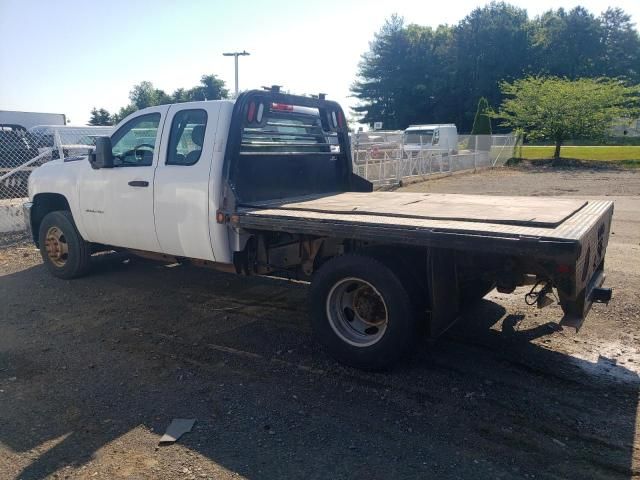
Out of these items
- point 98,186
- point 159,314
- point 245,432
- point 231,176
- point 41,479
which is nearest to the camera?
point 41,479

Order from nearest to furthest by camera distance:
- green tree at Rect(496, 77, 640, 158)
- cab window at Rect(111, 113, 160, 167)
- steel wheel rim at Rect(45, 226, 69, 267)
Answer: cab window at Rect(111, 113, 160, 167) < steel wheel rim at Rect(45, 226, 69, 267) < green tree at Rect(496, 77, 640, 158)

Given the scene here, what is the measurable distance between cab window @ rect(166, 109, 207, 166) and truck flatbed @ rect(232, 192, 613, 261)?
2.56 feet

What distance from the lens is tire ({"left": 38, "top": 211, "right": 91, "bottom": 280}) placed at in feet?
22.2

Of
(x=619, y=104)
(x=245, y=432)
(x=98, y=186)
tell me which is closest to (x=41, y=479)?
(x=245, y=432)

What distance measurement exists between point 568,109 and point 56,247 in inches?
1195

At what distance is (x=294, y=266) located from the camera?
16.7 ft

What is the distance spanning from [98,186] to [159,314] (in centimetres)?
166

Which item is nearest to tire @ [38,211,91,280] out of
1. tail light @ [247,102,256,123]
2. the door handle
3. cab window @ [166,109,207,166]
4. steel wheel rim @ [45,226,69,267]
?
steel wheel rim @ [45,226,69,267]

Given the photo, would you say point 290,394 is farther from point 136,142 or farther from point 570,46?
point 570,46

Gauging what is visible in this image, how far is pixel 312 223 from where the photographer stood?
4.18 meters

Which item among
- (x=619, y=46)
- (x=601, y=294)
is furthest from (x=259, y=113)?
(x=619, y=46)

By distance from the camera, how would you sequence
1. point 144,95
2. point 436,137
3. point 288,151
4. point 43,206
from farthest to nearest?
point 144,95 < point 436,137 < point 43,206 < point 288,151

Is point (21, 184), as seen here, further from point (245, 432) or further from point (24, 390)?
point (245, 432)

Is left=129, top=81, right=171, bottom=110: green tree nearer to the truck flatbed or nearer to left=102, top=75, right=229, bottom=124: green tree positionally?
left=102, top=75, right=229, bottom=124: green tree
